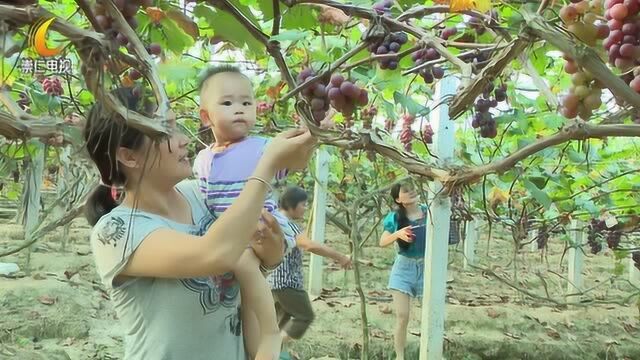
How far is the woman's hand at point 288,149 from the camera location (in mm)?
1310

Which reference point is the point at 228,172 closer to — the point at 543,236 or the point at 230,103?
the point at 230,103

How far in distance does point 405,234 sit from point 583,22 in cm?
375

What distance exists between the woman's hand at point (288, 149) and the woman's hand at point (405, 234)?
11.8 feet

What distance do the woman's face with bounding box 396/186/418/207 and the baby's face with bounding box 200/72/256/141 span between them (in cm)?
333

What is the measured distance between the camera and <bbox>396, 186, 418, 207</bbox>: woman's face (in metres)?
5.01

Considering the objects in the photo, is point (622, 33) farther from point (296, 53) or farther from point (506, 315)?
point (506, 315)

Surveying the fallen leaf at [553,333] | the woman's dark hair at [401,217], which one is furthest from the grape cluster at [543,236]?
the woman's dark hair at [401,217]

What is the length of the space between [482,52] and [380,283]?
719cm

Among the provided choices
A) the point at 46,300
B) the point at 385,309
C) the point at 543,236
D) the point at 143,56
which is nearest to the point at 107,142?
the point at 143,56

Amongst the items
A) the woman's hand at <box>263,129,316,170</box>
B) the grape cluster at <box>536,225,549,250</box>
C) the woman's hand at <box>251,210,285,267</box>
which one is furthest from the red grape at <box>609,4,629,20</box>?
the grape cluster at <box>536,225,549,250</box>

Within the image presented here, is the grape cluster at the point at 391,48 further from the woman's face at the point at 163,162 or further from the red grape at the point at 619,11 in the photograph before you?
the red grape at the point at 619,11

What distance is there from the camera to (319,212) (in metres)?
7.12

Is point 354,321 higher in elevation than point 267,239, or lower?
higher

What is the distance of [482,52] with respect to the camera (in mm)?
2102
